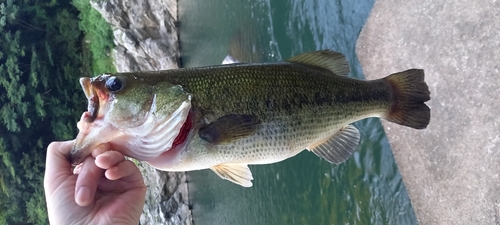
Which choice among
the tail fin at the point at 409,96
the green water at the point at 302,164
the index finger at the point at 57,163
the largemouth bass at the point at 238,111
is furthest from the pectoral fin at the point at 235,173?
the green water at the point at 302,164

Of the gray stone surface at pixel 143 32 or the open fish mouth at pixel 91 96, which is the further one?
the gray stone surface at pixel 143 32

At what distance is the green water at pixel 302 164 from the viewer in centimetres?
615

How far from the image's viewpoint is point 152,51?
14297mm

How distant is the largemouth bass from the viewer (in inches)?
95.9

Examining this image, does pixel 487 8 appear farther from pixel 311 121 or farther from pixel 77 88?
pixel 77 88

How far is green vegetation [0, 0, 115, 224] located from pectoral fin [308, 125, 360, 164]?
14.2 m

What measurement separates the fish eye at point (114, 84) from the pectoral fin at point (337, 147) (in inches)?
55.8

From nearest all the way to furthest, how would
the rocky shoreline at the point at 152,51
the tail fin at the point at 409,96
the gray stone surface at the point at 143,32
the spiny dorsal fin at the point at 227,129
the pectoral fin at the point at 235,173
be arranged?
the spiny dorsal fin at the point at 227,129, the pectoral fin at the point at 235,173, the tail fin at the point at 409,96, the rocky shoreline at the point at 152,51, the gray stone surface at the point at 143,32

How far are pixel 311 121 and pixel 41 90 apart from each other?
640 inches

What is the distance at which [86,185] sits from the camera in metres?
2.27

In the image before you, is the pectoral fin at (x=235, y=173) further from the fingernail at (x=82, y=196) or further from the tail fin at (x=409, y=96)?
the tail fin at (x=409, y=96)

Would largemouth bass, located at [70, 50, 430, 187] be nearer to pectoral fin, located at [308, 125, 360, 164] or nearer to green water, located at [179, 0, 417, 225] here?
pectoral fin, located at [308, 125, 360, 164]

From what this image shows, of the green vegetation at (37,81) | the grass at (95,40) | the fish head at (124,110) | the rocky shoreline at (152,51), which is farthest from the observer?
the green vegetation at (37,81)

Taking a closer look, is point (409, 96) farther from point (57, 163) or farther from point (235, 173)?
point (57, 163)
